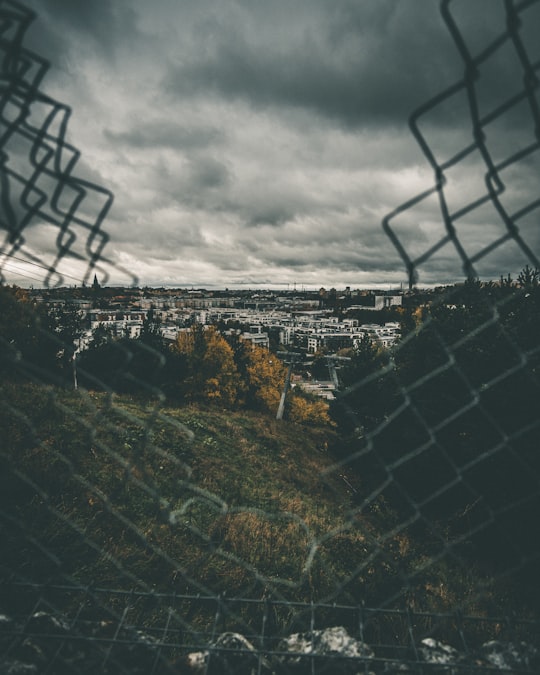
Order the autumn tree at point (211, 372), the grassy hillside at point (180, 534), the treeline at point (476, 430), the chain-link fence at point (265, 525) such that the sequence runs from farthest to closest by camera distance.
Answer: the autumn tree at point (211, 372), the treeline at point (476, 430), the grassy hillside at point (180, 534), the chain-link fence at point (265, 525)

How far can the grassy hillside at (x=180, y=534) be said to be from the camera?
242cm

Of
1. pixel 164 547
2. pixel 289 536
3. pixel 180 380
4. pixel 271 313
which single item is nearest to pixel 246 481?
pixel 289 536

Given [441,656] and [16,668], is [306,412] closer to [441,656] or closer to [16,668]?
[441,656]

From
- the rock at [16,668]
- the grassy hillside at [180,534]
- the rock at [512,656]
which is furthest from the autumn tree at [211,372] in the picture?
the rock at [512,656]

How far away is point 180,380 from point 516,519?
19.4 m

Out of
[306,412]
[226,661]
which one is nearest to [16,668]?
[226,661]

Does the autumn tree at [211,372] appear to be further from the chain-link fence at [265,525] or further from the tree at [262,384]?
the chain-link fence at [265,525]

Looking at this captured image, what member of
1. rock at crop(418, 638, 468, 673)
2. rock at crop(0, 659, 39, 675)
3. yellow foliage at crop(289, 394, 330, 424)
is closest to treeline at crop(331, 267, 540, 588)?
rock at crop(418, 638, 468, 673)

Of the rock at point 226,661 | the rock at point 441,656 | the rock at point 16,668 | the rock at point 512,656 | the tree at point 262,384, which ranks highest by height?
the tree at point 262,384

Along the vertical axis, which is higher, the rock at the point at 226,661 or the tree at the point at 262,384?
the tree at the point at 262,384

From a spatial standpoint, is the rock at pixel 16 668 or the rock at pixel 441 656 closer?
the rock at pixel 16 668

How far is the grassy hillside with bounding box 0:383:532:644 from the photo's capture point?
7.93 feet

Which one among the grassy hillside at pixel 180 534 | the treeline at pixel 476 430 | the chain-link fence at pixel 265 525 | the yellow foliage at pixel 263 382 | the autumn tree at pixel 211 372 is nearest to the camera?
the chain-link fence at pixel 265 525

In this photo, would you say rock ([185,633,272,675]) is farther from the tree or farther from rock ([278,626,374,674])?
the tree
